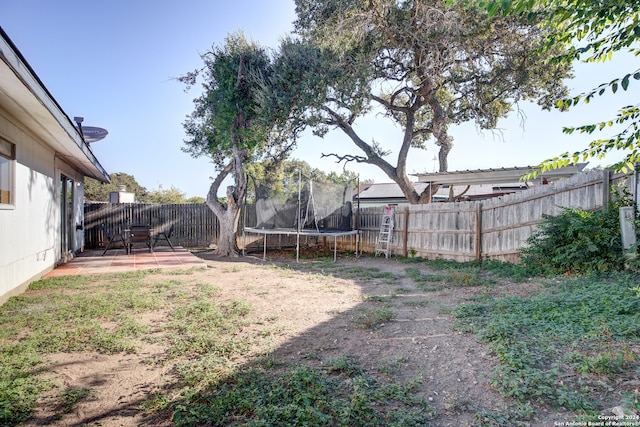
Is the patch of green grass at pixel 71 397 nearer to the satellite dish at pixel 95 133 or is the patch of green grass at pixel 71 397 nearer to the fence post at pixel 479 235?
the fence post at pixel 479 235

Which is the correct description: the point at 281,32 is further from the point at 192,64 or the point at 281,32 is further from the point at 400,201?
the point at 400,201

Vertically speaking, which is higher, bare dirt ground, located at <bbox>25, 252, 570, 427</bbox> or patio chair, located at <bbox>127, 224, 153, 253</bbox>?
patio chair, located at <bbox>127, 224, 153, 253</bbox>

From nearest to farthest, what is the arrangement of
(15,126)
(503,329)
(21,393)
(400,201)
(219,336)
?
(21,393) → (503,329) → (219,336) → (15,126) → (400,201)

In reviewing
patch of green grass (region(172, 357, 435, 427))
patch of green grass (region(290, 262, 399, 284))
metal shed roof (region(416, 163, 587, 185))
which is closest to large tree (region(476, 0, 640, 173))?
patch of green grass (region(172, 357, 435, 427))

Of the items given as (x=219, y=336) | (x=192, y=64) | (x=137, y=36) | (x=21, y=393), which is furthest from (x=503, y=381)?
(x=192, y=64)

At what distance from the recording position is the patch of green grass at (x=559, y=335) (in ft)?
6.98

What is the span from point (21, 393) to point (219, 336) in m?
1.45

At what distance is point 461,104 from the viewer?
1303cm

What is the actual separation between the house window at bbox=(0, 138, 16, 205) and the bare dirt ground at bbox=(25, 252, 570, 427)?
8.48 ft

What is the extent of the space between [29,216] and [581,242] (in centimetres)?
831

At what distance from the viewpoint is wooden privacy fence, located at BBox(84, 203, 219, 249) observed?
38.3 ft

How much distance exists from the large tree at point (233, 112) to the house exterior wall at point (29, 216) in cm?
431

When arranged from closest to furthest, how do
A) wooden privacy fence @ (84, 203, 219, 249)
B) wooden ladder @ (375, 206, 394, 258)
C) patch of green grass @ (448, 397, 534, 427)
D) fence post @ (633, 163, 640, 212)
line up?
patch of green grass @ (448, 397, 534, 427)
fence post @ (633, 163, 640, 212)
wooden ladder @ (375, 206, 394, 258)
wooden privacy fence @ (84, 203, 219, 249)

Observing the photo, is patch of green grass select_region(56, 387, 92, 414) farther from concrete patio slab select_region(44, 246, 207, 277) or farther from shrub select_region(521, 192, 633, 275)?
shrub select_region(521, 192, 633, 275)
